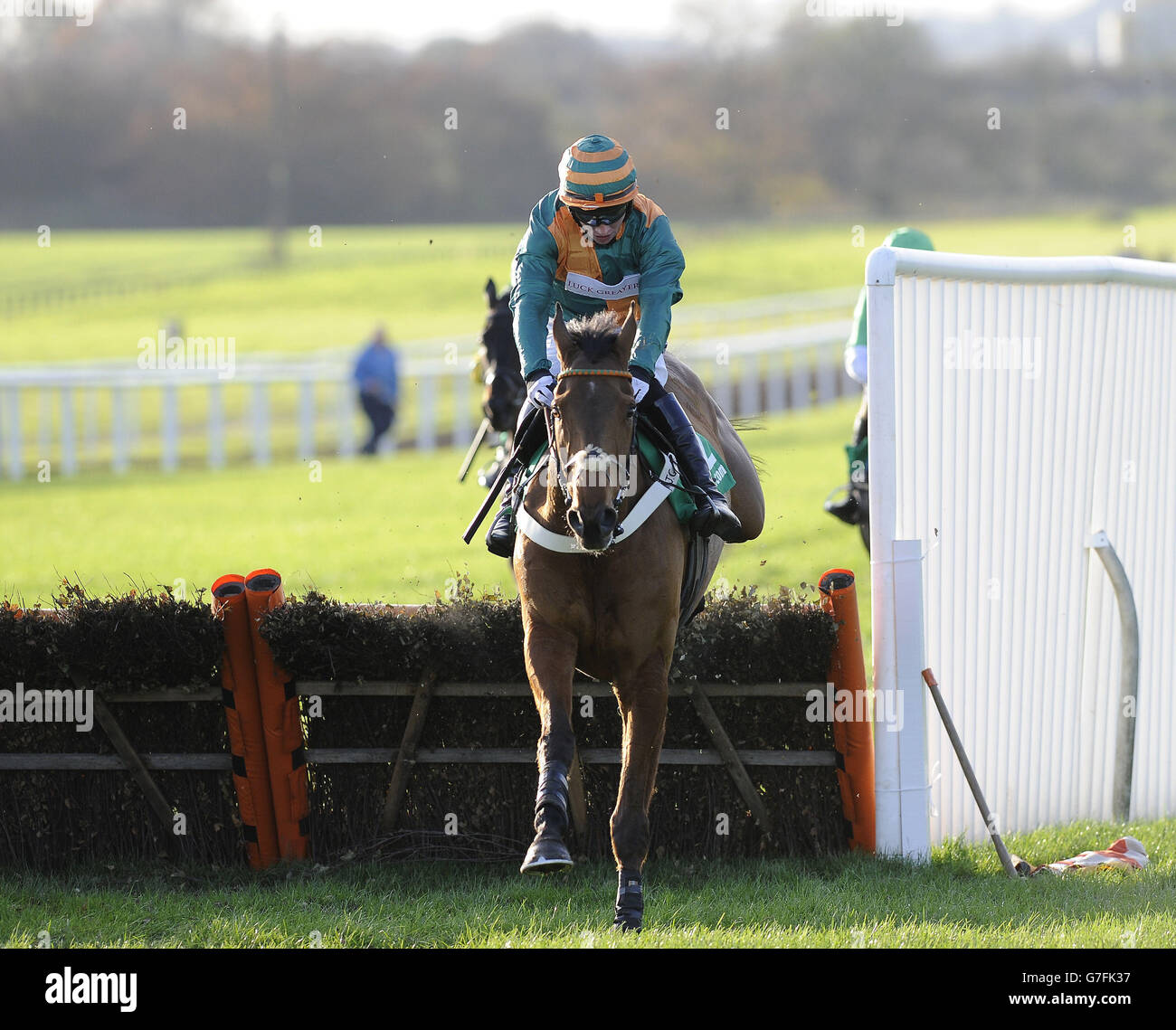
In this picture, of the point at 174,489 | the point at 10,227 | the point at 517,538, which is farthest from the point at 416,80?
the point at 517,538

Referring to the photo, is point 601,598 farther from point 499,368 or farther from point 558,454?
point 499,368

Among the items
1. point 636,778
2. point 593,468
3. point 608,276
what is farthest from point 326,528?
point 593,468

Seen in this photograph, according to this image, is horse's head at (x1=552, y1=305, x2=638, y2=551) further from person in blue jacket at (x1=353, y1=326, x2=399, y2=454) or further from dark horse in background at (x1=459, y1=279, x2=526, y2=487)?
person in blue jacket at (x1=353, y1=326, x2=399, y2=454)

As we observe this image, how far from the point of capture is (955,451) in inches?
249

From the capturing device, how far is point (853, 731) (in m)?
5.88

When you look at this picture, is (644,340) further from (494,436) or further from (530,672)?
(494,436)

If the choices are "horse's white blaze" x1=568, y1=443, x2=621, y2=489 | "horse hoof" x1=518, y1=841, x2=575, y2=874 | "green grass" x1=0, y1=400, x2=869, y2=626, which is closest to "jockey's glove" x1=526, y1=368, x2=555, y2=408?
"horse's white blaze" x1=568, y1=443, x2=621, y2=489

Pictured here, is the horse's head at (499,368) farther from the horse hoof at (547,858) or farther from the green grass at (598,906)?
the horse hoof at (547,858)

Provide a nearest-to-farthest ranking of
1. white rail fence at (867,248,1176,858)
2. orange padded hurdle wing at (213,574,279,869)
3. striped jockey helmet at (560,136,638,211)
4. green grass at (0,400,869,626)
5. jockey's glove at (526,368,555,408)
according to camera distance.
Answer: jockey's glove at (526,368,555,408), striped jockey helmet at (560,136,638,211), orange padded hurdle wing at (213,574,279,869), white rail fence at (867,248,1176,858), green grass at (0,400,869,626)

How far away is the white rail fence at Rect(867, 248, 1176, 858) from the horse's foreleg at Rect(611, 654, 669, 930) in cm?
125

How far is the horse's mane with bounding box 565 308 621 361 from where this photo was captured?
4.84 meters

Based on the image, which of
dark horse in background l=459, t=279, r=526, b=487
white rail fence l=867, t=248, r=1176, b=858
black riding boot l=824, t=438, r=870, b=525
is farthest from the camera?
black riding boot l=824, t=438, r=870, b=525
